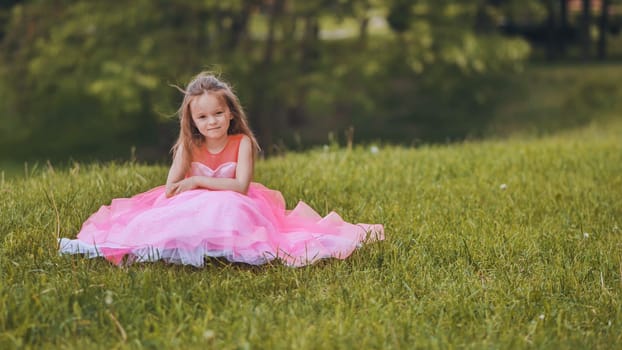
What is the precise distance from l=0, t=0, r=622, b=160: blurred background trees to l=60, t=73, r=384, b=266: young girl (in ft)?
30.6

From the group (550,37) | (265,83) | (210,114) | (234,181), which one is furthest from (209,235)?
(550,37)

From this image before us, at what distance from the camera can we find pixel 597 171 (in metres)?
7.24

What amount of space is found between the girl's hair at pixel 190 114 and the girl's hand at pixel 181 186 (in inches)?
4.8

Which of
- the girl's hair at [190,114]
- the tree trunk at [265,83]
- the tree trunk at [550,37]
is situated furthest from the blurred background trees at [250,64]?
the girl's hair at [190,114]

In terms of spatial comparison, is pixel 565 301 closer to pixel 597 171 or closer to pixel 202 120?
pixel 202 120

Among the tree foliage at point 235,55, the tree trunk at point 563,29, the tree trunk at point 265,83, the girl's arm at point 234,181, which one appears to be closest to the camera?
the girl's arm at point 234,181

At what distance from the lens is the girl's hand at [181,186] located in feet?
14.7

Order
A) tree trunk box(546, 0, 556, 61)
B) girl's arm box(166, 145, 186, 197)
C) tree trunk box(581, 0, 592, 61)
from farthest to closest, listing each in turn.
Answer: tree trunk box(546, 0, 556, 61) → tree trunk box(581, 0, 592, 61) → girl's arm box(166, 145, 186, 197)

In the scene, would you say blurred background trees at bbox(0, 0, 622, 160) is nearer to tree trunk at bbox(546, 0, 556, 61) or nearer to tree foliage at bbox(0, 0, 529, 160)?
tree foliage at bbox(0, 0, 529, 160)

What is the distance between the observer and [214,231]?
4.08 m

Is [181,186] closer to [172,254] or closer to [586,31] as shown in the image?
[172,254]

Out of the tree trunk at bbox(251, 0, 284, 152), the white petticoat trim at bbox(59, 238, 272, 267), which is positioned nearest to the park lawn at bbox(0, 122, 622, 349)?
the white petticoat trim at bbox(59, 238, 272, 267)

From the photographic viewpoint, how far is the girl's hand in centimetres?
448

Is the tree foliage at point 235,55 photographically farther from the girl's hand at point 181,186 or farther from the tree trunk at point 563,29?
the girl's hand at point 181,186
